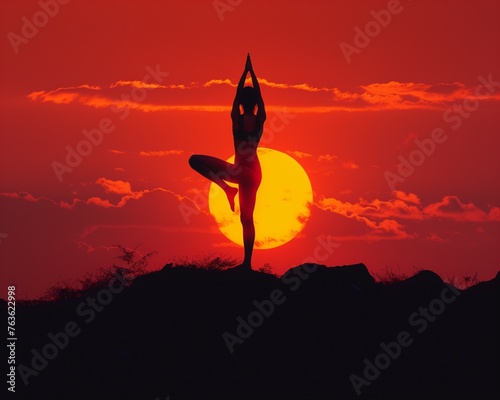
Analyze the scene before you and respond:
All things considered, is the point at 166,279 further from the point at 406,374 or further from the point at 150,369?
the point at 406,374

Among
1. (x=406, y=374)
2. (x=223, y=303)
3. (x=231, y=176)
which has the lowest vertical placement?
(x=406, y=374)

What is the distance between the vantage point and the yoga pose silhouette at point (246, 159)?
28016 millimetres

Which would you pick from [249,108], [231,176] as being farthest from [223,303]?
[249,108]

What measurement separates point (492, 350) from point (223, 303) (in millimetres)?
6880

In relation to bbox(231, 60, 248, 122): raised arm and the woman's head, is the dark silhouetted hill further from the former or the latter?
the woman's head

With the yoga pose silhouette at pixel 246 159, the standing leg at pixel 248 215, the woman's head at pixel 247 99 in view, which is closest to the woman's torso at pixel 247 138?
the yoga pose silhouette at pixel 246 159

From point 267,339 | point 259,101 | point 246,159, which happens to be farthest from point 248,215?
point 267,339

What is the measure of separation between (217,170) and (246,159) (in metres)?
0.88

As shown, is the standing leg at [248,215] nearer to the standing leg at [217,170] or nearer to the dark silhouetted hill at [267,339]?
the standing leg at [217,170]

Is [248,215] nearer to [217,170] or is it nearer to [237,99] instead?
[217,170]

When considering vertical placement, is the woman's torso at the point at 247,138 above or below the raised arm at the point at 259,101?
below

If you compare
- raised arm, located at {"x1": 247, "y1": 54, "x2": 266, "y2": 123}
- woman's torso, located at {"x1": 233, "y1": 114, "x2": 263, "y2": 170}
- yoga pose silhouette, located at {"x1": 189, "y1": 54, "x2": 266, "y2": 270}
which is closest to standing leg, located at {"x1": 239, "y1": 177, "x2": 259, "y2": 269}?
yoga pose silhouette, located at {"x1": 189, "y1": 54, "x2": 266, "y2": 270}

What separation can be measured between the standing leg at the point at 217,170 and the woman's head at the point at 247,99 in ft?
5.01

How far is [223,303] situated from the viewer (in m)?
27.9
